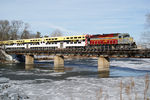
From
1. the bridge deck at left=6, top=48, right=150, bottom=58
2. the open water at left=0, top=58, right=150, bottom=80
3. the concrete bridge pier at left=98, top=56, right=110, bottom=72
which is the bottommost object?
the open water at left=0, top=58, right=150, bottom=80

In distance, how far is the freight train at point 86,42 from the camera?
39031mm

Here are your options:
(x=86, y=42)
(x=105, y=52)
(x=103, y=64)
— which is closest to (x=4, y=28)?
(x=86, y=42)

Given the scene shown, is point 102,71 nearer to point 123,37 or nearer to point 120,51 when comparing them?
point 120,51

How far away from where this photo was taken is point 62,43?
5169 centimetres

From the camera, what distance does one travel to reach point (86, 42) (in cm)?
4588

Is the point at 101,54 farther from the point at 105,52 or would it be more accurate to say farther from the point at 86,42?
the point at 86,42

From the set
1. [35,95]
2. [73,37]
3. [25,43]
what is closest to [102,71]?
[73,37]

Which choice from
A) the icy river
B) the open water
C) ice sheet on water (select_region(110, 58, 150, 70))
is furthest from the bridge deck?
ice sheet on water (select_region(110, 58, 150, 70))

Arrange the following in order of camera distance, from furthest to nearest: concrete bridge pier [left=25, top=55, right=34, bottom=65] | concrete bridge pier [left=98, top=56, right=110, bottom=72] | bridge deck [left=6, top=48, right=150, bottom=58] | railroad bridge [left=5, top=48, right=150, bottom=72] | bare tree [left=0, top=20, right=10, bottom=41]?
bare tree [left=0, top=20, right=10, bottom=41], concrete bridge pier [left=25, top=55, right=34, bottom=65], concrete bridge pier [left=98, top=56, right=110, bottom=72], railroad bridge [left=5, top=48, right=150, bottom=72], bridge deck [left=6, top=48, right=150, bottom=58]

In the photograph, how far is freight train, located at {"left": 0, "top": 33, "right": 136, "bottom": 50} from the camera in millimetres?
39031

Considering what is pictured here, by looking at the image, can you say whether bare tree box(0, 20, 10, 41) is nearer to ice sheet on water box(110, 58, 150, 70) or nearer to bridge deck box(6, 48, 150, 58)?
bridge deck box(6, 48, 150, 58)

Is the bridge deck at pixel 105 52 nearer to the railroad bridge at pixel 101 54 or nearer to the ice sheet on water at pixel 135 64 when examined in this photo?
the railroad bridge at pixel 101 54

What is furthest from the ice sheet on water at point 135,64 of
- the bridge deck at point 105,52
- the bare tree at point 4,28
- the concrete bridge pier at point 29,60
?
the bare tree at point 4,28

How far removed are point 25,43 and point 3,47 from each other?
16.5 m
